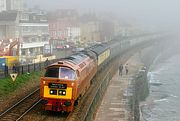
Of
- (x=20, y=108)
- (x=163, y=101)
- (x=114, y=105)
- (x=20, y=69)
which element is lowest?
(x=163, y=101)

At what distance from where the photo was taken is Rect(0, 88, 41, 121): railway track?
21.4 metres

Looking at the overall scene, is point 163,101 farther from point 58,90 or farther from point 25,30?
point 58,90

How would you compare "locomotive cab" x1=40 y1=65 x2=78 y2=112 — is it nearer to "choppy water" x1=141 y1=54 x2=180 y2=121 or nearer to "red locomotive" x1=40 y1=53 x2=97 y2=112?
"red locomotive" x1=40 y1=53 x2=97 y2=112

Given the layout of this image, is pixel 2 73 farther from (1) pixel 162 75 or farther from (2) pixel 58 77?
(1) pixel 162 75

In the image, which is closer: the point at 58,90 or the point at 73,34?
the point at 58,90

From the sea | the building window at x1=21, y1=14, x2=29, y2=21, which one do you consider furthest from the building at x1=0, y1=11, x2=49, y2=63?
the sea

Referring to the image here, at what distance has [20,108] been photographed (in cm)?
2377

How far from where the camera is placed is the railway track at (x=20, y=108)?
21.4 meters

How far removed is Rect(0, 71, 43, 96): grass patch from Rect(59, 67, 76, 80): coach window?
25.6 ft

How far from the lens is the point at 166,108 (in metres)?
52.2

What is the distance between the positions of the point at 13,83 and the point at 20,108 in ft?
26.1

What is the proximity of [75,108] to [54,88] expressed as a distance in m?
3.43

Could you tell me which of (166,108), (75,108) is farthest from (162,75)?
(75,108)

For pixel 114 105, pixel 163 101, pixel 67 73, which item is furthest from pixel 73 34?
pixel 67 73
